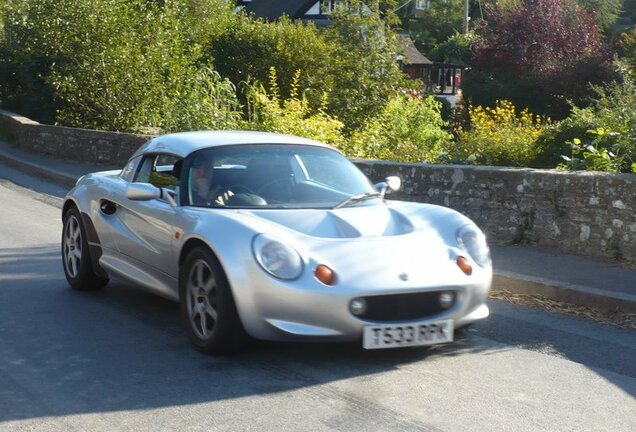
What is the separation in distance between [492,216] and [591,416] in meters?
5.66

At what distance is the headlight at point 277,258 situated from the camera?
616cm

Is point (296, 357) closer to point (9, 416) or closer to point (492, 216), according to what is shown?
point (9, 416)

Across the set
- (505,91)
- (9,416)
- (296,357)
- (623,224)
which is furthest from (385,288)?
(505,91)

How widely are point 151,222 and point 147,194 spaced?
280mm

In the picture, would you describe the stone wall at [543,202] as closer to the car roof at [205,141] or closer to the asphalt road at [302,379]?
the asphalt road at [302,379]

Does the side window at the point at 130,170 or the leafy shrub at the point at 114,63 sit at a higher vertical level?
the leafy shrub at the point at 114,63

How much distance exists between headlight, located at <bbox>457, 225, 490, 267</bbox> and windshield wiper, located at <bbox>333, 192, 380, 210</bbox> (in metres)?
0.78

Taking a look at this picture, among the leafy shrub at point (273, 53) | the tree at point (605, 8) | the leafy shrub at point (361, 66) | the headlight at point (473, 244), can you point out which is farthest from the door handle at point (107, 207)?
the tree at point (605, 8)

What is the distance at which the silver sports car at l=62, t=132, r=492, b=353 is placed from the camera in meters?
6.14

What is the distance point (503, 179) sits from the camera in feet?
35.7

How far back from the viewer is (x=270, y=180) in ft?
24.1

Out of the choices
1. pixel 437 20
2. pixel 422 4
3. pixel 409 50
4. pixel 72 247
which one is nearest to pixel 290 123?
pixel 72 247

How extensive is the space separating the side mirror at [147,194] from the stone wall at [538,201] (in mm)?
4411

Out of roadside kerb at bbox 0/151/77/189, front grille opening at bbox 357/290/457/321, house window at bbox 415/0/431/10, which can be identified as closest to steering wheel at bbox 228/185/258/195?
front grille opening at bbox 357/290/457/321
